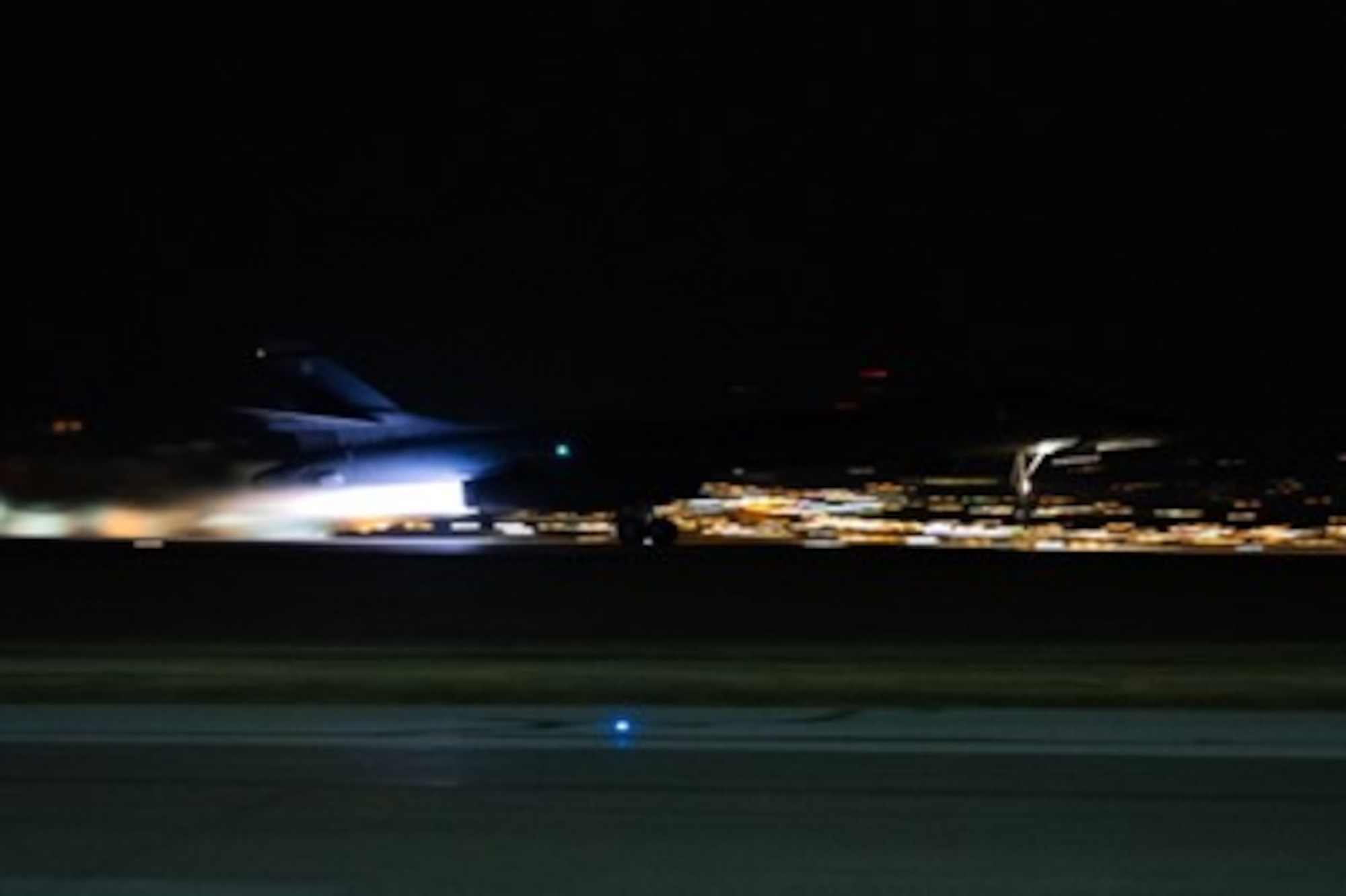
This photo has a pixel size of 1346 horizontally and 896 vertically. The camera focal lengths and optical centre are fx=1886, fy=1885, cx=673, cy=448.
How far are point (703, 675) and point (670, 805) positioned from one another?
8.67 m

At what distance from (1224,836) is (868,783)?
2.45m

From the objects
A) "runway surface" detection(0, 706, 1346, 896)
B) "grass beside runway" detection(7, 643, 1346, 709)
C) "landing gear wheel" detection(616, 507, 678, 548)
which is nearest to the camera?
"runway surface" detection(0, 706, 1346, 896)

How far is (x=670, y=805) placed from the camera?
10.5m

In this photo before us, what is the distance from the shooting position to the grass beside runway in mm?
17234

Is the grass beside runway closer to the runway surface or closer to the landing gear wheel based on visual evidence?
the runway surface

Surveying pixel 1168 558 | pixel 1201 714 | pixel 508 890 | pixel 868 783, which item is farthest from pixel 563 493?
pixel 508 890

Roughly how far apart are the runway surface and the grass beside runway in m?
2.00

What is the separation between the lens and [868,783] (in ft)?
37.2

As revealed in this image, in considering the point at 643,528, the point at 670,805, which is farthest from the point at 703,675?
the point at 643,528

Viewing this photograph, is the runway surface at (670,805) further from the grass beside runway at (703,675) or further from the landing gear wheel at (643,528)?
the landing gear wheel at (643,528)

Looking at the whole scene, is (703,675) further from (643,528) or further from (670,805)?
(643,528)

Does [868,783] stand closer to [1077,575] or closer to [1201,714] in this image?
[1201,714]

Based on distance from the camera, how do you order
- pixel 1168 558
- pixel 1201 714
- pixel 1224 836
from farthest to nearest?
pixel 1168 558
pixel 1201 714
pixel 1224 836

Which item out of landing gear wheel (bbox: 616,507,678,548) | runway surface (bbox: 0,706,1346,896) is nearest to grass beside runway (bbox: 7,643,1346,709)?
runway surface (bbox: 0,706,1346,896)
